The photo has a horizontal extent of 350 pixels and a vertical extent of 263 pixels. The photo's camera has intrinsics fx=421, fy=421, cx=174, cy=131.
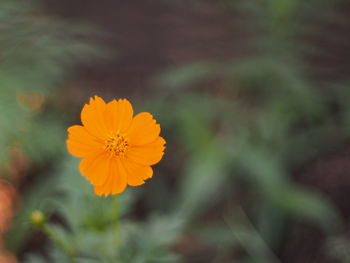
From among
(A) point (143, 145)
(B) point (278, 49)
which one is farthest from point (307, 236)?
(A) point (143, 145)

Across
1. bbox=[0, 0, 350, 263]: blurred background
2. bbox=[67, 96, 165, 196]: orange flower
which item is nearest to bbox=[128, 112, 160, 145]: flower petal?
bbox=[67, 96, 165, 196]: orange flower

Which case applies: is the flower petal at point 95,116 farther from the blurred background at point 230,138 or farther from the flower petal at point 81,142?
the blurred background at point 230,138

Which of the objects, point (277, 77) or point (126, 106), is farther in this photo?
point (277, 77)

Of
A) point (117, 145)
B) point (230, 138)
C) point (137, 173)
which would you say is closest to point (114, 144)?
point (117, 145)

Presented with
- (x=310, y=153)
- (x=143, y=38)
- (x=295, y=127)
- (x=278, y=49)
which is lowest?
(x=310, y=153)

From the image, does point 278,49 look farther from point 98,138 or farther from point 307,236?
point 98,138

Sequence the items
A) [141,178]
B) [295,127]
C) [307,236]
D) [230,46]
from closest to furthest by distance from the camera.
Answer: [141,178] → [307,236] → [295,127] → [230,46]

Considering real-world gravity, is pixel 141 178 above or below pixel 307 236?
below
